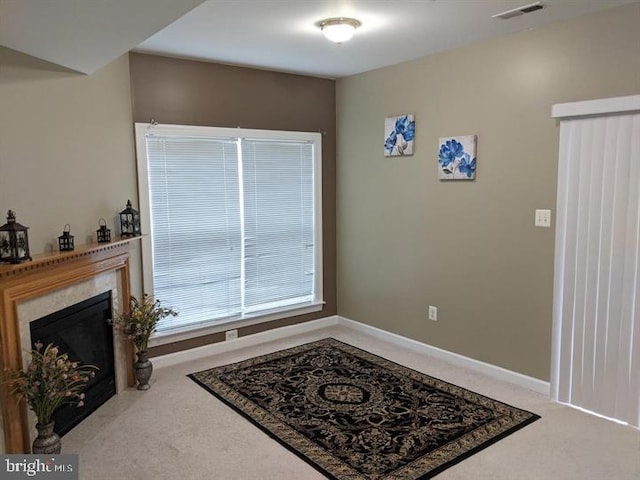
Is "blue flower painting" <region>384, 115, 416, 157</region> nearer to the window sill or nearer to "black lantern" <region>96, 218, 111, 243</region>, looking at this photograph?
the window sill

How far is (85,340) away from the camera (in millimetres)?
3227

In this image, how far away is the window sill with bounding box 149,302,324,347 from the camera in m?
4.07

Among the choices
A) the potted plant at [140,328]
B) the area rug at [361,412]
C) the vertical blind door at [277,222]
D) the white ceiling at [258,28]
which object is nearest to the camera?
the white ceiling at [258,28]

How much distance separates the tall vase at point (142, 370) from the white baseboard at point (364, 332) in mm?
415

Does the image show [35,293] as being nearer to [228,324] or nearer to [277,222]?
[228,324]

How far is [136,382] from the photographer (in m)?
3.67

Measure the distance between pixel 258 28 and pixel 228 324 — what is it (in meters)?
2.51

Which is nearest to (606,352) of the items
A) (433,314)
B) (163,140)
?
(433,314)

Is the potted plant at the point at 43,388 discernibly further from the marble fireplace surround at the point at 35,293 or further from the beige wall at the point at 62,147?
the beige wall at the point at 62,147

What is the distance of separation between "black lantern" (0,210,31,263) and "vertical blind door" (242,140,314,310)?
7.03 feet

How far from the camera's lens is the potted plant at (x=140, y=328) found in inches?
139

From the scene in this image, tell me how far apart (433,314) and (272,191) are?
1.83 m

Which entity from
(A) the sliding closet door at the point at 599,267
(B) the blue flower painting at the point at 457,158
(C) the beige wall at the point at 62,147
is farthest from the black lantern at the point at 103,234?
(A) the sliding closet door at the point at 599,267

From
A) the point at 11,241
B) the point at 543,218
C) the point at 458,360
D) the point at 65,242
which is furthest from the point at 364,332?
the point at 11,241
